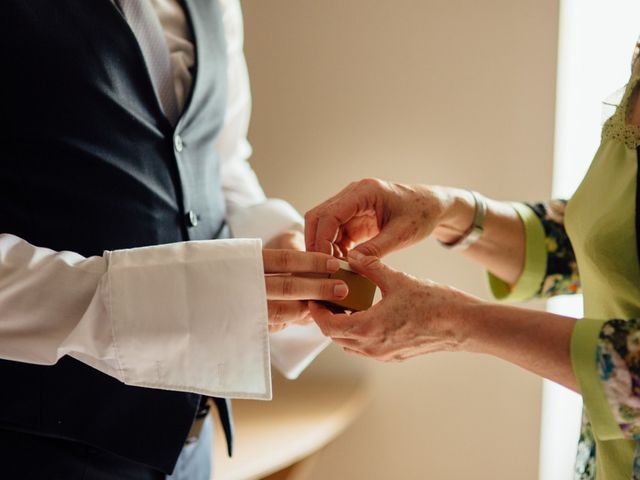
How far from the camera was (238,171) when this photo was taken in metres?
1.36

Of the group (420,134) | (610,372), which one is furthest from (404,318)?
(420,134)

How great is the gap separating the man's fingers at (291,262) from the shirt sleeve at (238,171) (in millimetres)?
351

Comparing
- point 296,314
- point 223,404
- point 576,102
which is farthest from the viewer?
point 576,102

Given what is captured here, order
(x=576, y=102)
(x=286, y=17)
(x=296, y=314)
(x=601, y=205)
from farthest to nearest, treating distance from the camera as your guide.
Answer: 1. (x=286, y=17)
2. (x=576, y=102)
3. (x=296, y=314)
4. (x=601, y=205)

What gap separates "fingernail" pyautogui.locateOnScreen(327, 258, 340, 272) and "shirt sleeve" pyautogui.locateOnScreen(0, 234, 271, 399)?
129 millimetres

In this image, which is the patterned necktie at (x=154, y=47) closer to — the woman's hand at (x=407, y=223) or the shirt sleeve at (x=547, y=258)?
the woman's hand at (x=407, y=223)

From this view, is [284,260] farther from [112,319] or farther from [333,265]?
[112,319]

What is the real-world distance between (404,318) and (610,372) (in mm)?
261

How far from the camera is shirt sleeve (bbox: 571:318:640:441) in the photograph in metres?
0.78

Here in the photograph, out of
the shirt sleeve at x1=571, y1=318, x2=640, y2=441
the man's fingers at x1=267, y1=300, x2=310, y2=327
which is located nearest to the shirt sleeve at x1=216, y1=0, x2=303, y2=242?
the man's fingers at x1=267, y1=300, x2=310, y2=327

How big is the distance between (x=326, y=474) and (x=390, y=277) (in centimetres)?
114

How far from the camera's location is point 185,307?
83 centimetres

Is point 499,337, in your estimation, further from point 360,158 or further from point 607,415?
point 360,158

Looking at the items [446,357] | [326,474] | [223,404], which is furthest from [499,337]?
[326,474]
